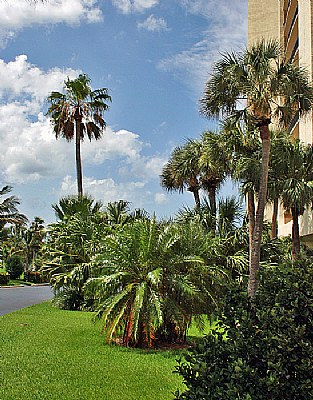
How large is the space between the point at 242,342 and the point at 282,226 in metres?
29.1

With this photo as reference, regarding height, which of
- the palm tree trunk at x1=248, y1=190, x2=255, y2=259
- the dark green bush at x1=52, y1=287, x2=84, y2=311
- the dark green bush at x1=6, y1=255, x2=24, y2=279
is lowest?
the dark green bush at x1=52, y1=287, x2=84, y2=311

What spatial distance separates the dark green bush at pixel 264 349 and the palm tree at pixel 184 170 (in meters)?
22.6

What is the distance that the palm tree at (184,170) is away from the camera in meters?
27.7

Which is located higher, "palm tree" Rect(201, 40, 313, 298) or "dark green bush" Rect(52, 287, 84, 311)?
"palm tree" Rect(201, 40, 313, 298)

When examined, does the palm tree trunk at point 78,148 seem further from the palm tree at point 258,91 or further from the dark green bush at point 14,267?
the dark green bush at point 14,267

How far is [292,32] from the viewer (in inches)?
1264

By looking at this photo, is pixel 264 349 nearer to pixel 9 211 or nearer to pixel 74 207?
pixel 74 207

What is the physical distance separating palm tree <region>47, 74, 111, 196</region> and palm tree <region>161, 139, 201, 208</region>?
16.5ft

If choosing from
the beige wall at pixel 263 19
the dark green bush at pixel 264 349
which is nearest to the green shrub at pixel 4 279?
the beige wall at pixel 263 19

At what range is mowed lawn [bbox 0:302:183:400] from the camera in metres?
7.54

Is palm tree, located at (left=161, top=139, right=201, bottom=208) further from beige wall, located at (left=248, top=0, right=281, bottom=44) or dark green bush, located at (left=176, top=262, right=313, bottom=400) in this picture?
dark green bush, located at (left=176, top=262, right=313, bottom=400)

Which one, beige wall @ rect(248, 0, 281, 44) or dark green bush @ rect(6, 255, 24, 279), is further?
Answer: dark green bush @ rect(6, 255, 24, 279)

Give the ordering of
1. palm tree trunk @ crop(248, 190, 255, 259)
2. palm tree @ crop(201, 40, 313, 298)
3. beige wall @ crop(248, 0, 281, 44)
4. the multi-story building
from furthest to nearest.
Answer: beige wall @ crop(248, 0, 281, 44), the multi-story building, palm tree trunk @ crop(248, 190, 255, 259), palm tree @ crop(201, 40, 313, 298)

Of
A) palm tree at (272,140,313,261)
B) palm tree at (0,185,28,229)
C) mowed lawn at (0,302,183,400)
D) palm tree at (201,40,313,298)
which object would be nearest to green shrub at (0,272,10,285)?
palm tree at (0,185,28,229)
